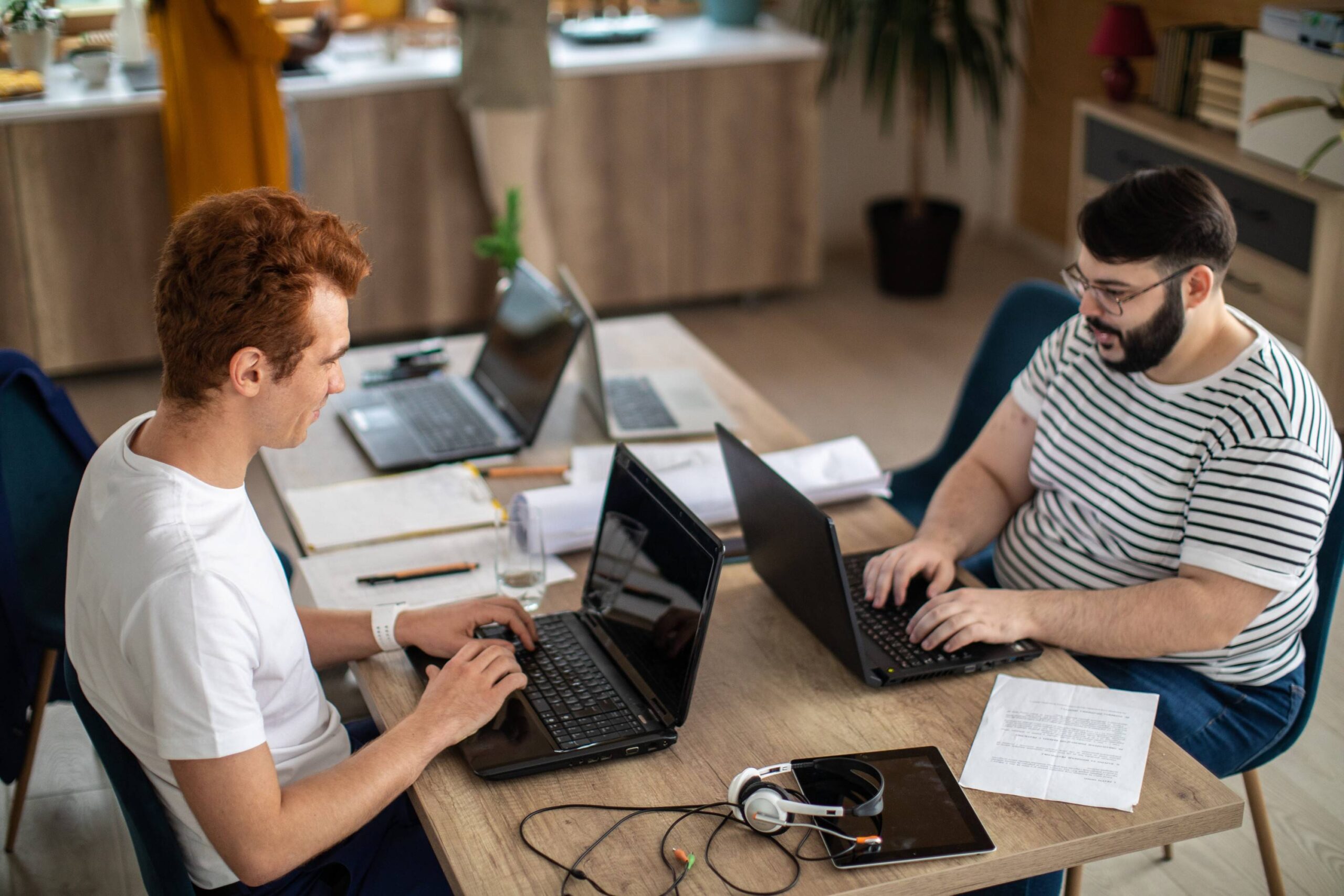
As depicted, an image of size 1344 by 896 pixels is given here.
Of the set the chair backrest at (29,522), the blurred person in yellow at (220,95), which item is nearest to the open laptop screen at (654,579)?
the chair backrest at (29,522)

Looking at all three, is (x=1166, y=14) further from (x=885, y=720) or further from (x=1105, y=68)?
(x=885, y=720)

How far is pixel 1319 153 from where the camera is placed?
136 inches

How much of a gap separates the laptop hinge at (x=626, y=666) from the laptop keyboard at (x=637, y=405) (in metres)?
0.68

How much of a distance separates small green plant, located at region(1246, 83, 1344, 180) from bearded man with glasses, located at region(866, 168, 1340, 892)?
183cm


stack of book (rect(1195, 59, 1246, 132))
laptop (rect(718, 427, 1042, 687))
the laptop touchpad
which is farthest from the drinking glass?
stack of book (rect(1195, 59, 1246, 132))

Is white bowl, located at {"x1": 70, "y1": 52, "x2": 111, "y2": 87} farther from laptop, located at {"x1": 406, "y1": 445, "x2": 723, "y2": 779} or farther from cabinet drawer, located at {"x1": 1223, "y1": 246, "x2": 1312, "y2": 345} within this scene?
cabinet drawer, located at {"x1": 1223, "y1": 246, "x2": 1312, "y2": 345}

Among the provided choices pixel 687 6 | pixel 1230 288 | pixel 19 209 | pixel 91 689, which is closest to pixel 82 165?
pixel 19 209

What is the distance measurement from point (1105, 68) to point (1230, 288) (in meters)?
1.47

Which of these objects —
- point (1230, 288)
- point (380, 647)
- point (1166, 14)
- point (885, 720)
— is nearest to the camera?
point (885, 720)

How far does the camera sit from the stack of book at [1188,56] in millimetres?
4270

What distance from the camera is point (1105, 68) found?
16.8 feet

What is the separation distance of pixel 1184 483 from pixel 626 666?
850 millimetres

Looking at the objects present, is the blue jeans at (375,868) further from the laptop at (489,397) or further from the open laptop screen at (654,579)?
the laptop at (489,397)

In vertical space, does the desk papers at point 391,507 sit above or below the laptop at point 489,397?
below
